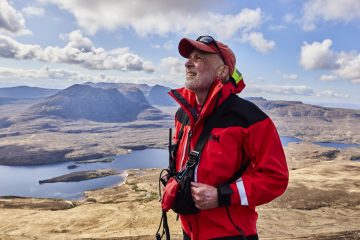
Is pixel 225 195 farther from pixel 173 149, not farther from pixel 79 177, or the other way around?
pixel 79 177

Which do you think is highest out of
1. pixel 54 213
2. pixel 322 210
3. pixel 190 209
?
pixel 190 209

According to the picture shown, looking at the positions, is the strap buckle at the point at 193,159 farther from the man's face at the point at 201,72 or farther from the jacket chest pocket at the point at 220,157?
the man's face at the point at 201,72

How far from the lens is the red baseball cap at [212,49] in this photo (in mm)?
5324

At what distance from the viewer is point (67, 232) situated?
28.2 m

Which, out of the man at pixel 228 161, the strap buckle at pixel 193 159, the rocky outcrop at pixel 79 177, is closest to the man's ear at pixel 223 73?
the man at pixel 228 161

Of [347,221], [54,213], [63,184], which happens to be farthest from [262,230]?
[63,184]

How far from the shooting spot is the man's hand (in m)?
4.73

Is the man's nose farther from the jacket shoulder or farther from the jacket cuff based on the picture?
the jacket cuff

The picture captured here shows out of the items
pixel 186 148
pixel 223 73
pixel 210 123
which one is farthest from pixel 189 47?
pixel 186 148

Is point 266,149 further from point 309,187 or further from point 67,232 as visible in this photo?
point 309,187

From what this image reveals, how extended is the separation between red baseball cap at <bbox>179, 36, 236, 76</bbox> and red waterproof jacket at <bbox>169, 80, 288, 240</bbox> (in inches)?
19.7

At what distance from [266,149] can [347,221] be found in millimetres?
26910

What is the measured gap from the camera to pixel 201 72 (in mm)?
5406

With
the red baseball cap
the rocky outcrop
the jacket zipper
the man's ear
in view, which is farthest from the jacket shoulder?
the rocky outcrop
